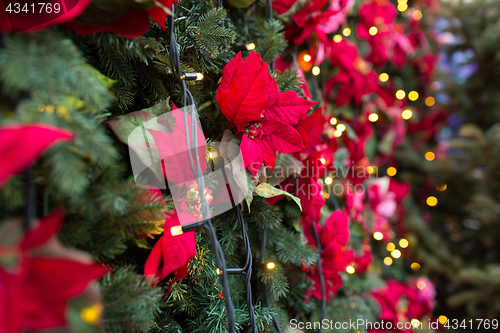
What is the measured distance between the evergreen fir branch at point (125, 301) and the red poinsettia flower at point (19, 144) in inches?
5.6

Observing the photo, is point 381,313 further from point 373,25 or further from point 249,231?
point 373,25

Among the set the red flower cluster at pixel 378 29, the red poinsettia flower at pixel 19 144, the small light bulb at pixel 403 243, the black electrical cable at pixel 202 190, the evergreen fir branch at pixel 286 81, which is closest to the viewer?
the red poinsettia flower at pixel 19 144

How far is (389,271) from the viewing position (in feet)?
2.99

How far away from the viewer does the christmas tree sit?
209 mm

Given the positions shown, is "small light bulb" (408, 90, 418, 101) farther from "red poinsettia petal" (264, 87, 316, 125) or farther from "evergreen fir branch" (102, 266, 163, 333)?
"evergreen fir branch" (102, 266, 163, 333)

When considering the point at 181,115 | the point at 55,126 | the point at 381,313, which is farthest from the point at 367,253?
the point at 55,126

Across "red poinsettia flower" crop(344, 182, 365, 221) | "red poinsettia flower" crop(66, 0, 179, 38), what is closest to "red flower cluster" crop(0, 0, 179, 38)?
"red poinsettia flower" crop(66, 0, 179, 38)

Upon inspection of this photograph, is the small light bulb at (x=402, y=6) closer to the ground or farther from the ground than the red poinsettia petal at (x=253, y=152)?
farther from the ground

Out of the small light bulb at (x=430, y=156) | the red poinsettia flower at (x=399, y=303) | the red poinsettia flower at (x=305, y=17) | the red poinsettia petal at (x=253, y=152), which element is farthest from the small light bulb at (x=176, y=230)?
the small light bulb at (x=430, y=156)

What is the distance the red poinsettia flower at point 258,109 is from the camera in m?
0.34

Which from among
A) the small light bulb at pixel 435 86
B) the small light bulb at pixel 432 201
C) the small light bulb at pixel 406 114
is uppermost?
the small light bulb at pixel 435 86

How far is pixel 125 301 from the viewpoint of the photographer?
10.6 inches

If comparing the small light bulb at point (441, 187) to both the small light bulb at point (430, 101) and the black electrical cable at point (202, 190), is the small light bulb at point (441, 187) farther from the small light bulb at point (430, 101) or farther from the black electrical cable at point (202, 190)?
the black electrical cable at point (202, 190)

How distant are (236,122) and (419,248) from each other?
102 cm
